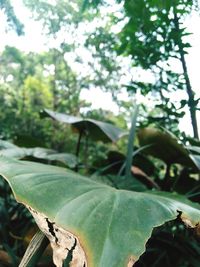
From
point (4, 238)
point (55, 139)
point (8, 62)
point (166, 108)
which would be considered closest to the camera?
point (4, 238)

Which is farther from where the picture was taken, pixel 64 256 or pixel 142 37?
pixel 142 37

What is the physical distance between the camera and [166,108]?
1.71 meters

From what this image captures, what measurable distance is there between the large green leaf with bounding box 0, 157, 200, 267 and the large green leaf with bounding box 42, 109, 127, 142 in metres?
1.00

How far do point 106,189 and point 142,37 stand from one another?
1.23m

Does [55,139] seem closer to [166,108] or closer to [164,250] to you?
[166,108]

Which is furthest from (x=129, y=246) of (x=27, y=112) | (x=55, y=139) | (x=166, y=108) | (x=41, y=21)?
(x=27, y=112)

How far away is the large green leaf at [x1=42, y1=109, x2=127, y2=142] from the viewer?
175cm

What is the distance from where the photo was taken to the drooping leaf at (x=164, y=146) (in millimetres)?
1527

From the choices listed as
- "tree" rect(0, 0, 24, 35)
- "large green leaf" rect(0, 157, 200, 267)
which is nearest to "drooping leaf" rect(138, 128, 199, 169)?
"large green leaf" rect(0, 157, 200, 267)

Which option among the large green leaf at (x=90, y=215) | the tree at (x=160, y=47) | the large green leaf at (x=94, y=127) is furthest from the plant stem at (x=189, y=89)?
the large green leaf at (x=90, y=215)

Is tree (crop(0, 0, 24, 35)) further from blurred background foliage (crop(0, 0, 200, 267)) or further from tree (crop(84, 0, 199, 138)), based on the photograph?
tree (crop(84, 0, 199, 138))

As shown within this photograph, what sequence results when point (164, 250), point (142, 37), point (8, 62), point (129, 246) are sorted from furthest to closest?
point (8, 62), point (142, 37), point (164, 250), point (129, 246)

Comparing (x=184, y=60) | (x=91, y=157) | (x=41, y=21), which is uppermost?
(x=41, y=21)

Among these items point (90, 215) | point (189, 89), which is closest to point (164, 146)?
point (189, 89)
